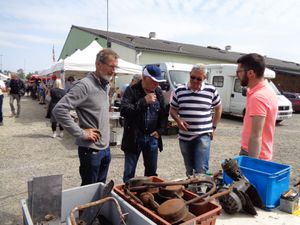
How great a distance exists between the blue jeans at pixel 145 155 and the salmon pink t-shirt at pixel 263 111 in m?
0.98

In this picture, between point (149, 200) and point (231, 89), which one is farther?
point (231, 89)

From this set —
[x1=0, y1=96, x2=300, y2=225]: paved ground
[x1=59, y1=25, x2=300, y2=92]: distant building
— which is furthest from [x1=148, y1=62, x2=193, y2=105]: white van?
[x1=59, y1=25, x2=300, y2=92]: distant building

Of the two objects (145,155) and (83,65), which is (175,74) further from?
(145,155)

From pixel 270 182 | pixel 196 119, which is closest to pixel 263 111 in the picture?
pixel 270 182

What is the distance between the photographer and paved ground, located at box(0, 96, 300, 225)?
14.0 ft

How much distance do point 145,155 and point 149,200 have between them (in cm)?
150

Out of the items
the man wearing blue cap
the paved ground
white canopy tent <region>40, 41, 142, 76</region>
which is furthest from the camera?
white canopy tent <region>40, 41, 142, 76</region>

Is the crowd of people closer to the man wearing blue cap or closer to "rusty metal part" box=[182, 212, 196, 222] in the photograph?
the man wearing blue cap

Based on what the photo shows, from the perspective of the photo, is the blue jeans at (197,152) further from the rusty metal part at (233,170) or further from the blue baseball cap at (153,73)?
the rusty metal part at (233,170)

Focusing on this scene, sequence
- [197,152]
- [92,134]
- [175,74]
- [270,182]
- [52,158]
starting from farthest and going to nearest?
[175,74]
[52,158]
[197,152]
[92,134]
[270,182]

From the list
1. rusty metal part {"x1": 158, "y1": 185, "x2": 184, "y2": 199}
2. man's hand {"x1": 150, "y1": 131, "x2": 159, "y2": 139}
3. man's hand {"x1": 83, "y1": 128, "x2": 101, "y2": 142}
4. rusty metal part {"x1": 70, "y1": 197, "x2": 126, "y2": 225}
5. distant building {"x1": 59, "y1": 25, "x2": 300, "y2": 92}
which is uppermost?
distant building {"x1": 59, "y1": 25, "x2": 300, "y2": 92}

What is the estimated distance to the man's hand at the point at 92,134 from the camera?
230cm

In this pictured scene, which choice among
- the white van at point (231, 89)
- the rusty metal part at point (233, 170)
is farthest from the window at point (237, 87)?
the rusty metal part at point (233, 170)

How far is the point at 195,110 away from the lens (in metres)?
3.05
